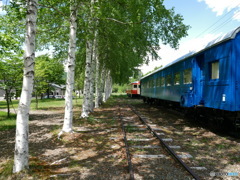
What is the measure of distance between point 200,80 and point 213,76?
1007 millimetres

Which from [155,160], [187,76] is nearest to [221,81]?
[187,76]

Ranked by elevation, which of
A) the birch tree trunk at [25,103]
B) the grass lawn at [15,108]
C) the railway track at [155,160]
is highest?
the birch tree trunk at [25,103]

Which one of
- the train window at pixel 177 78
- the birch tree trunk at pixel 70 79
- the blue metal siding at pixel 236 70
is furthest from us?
the train window at pixel 177 78

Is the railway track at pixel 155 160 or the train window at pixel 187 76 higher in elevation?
the train window at pixel 187 76

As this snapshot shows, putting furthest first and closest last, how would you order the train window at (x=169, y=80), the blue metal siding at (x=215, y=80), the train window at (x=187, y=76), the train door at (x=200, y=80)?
the train window at (x=169, y=80), the train window at (x=187, y=76), the train door at (x=200, y=80), the blue metal siding at (x=215, y=80)

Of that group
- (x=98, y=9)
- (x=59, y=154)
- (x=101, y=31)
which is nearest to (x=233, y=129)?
(x=59, y=154)

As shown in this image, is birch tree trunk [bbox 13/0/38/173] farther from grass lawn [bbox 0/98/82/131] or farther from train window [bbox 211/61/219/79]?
grass lawn [bbox 0/98/82/131]

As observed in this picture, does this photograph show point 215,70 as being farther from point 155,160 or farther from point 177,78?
point 155,160

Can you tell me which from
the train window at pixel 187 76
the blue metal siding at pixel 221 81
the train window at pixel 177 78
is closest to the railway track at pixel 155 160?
the blue metal siding at pixel 221 81

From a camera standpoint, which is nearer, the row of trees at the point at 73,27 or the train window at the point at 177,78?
the row of trees at the point at 73,27

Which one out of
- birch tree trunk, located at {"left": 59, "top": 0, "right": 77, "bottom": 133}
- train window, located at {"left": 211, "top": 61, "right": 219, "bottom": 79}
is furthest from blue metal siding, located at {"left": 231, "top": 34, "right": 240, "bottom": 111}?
birch tree trunk, located at {"left": 59, "top": 0, "right": 77, "bottom": 133}

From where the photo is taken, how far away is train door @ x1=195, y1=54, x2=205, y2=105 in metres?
8.20

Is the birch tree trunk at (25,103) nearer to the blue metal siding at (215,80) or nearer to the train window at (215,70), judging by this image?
the blue metal siding at (215,80)

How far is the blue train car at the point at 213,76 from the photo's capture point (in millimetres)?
6098
